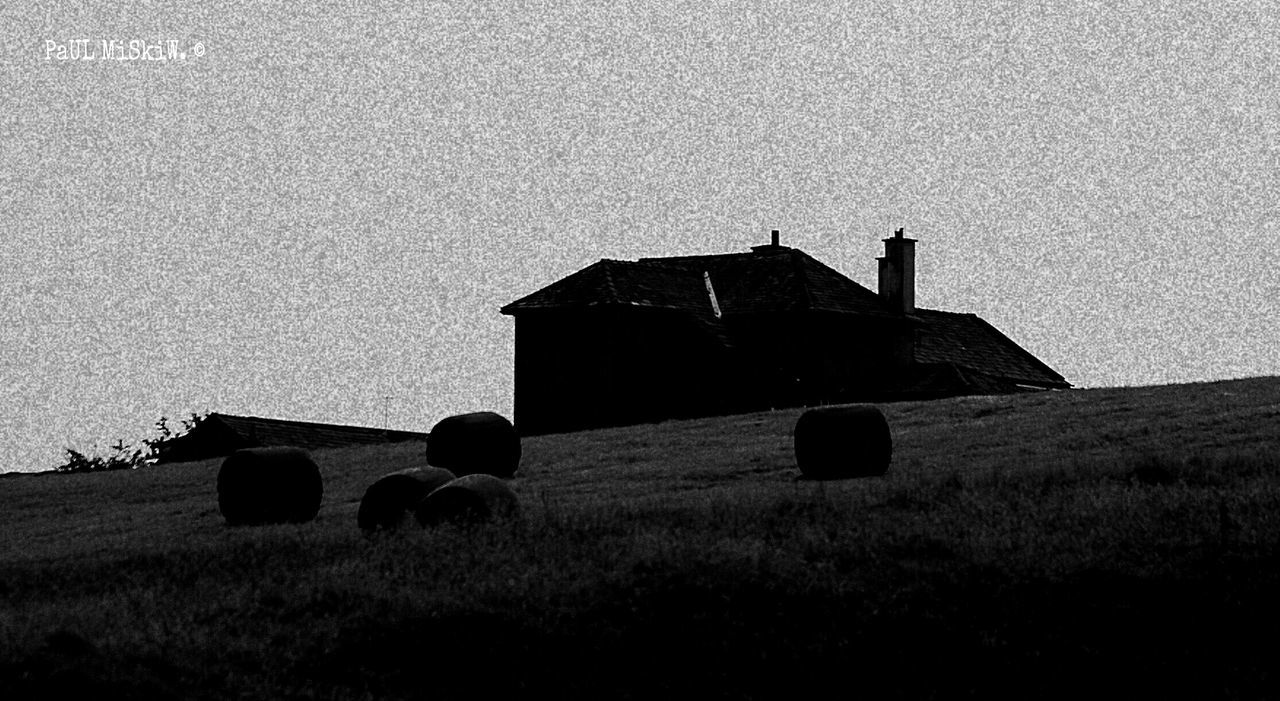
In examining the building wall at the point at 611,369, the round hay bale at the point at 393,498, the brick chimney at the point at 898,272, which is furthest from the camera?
the brick chimney at the point at 898,272

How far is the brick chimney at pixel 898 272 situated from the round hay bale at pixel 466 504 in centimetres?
4869

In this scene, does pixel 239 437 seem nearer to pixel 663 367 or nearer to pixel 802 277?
pixel 663 367

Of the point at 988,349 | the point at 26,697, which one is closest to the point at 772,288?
the point at 988,349

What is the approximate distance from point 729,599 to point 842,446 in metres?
16.8

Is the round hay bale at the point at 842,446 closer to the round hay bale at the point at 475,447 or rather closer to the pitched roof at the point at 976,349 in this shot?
the round hay bale at the point at 475,447

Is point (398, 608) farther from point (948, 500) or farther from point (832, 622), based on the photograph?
point (948, 500)

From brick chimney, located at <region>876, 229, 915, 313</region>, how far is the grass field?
44.7 metres

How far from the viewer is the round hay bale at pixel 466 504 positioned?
25.9 meters

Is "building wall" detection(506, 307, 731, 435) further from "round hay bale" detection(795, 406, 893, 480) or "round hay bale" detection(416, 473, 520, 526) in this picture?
"round hay bale" detection(416, 473, 520, 526)

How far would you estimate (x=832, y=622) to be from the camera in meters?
19.4

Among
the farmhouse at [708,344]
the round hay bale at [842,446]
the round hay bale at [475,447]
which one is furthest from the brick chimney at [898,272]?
the round hay bale at [842,446]

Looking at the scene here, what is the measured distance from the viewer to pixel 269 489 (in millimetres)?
34969

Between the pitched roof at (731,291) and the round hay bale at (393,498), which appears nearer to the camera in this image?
the round hay bale at (393,498)

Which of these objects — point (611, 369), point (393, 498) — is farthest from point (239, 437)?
point (393, 498)
